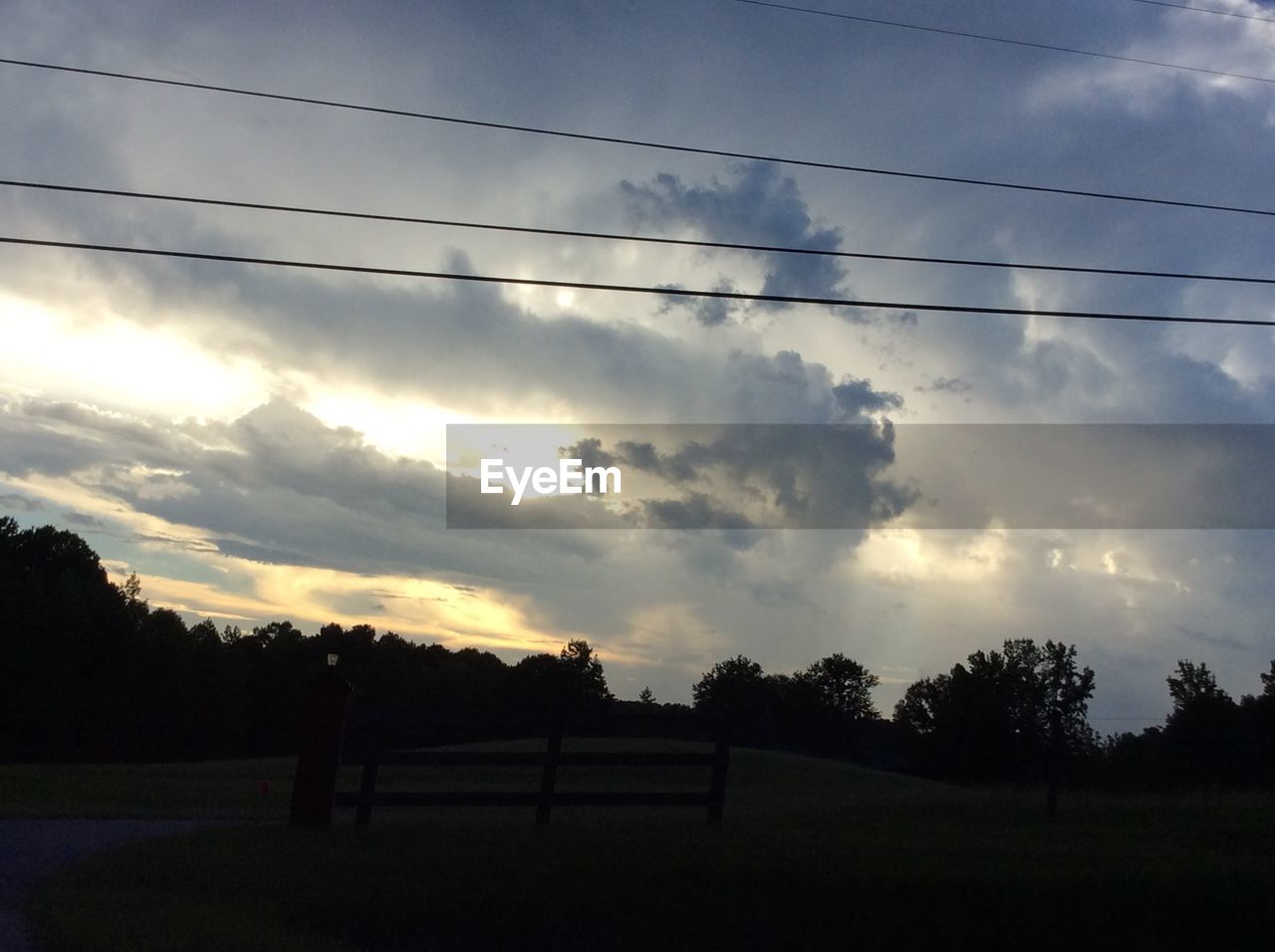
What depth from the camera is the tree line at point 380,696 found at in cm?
6956

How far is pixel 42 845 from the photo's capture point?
1045 centimetres

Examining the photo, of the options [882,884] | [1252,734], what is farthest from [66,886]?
[1252,734]

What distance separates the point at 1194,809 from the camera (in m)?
17.9

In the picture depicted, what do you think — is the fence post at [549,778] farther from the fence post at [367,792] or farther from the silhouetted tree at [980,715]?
the silhouetted tree at [980,715]

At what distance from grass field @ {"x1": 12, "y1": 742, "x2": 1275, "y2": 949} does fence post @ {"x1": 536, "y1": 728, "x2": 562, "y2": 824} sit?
0.77 feet

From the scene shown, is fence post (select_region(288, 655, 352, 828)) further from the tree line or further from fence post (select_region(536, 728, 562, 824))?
the tree line

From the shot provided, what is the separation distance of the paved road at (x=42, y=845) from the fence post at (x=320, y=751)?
1.29m

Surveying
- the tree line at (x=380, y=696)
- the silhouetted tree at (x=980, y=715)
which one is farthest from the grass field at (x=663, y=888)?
the silhouetted tree at (x=980, y=715)

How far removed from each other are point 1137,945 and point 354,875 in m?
6.18

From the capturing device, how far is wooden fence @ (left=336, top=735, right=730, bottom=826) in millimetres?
12250

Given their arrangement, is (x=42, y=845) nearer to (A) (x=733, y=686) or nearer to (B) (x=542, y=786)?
(B) (x=542, y=786)

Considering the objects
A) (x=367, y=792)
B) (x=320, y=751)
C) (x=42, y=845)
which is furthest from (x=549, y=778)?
(x=42, y=845)

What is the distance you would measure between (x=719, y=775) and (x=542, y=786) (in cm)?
240

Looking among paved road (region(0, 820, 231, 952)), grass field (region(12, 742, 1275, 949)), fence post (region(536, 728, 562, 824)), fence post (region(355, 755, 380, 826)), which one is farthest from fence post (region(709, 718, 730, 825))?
paved road (region(0, 820, 231, 952))
